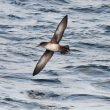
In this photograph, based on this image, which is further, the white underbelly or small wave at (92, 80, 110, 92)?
small wave at (92, 80, 110, 92)

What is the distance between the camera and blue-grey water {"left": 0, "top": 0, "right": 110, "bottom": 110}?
46.6 ft

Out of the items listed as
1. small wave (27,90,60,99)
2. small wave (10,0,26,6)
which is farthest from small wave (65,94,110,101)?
small wave (10,0,26,6)

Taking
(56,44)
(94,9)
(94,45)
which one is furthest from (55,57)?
(56,44)

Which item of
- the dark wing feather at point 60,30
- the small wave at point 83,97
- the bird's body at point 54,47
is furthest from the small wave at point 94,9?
the bird's body at point 54,47

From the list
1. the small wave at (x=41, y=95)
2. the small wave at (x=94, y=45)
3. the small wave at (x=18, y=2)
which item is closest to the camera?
A: the small wave at (x=41, y=95)

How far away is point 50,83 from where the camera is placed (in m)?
15.5

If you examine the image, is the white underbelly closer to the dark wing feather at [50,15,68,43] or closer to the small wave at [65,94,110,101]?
the dark wing feather at [50,15,68,43]

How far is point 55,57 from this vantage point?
17.8 m

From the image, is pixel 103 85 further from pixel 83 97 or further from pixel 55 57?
pixel 55 57

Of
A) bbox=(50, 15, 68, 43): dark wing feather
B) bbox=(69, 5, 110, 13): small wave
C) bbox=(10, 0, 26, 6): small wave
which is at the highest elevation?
bbox=(50, 15, 68, 43): dark wing feather

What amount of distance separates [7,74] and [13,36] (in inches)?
143

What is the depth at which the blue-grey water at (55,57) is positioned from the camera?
14203 mm

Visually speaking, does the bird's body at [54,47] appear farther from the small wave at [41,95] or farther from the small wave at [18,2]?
the small wave at [18,2]

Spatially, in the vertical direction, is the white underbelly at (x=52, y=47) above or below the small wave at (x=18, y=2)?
above
